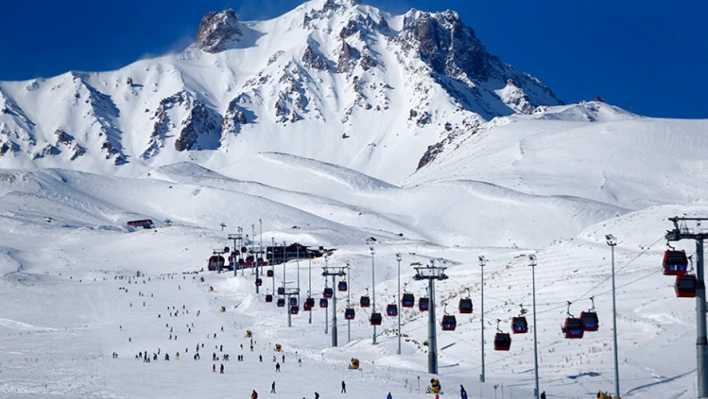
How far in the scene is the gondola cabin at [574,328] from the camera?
1816 inches

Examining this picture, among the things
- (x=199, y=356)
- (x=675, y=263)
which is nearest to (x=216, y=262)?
(x=199, y=356)

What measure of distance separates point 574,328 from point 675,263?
427 inches

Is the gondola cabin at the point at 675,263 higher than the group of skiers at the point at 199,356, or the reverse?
the gondola cabin at the point at 675,263

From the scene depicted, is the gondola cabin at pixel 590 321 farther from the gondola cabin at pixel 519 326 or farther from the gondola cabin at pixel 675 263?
the gondola cabin at pixel 675 263

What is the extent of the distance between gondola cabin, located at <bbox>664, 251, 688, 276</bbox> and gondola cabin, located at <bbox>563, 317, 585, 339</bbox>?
10335 millimetres

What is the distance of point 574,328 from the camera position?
4625 centimetres

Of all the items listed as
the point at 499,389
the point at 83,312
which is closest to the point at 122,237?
the point at 83,312

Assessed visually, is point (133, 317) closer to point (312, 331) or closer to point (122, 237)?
point (312, 331)

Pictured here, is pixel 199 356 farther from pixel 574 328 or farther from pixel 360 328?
pixel 574 328

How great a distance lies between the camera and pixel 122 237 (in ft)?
564

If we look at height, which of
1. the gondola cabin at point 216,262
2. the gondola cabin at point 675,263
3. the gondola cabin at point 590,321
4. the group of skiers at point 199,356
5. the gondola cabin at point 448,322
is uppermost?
the gondola cabin at point 216,262

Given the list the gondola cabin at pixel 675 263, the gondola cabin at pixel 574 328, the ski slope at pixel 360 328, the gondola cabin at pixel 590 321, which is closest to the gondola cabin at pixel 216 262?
the ski slope at pixel 360 328

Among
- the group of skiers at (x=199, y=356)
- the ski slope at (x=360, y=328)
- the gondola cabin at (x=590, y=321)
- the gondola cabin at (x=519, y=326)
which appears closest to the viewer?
the gondola cabin at (x=590, y=321)

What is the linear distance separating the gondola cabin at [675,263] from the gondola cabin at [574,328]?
1034 cm
